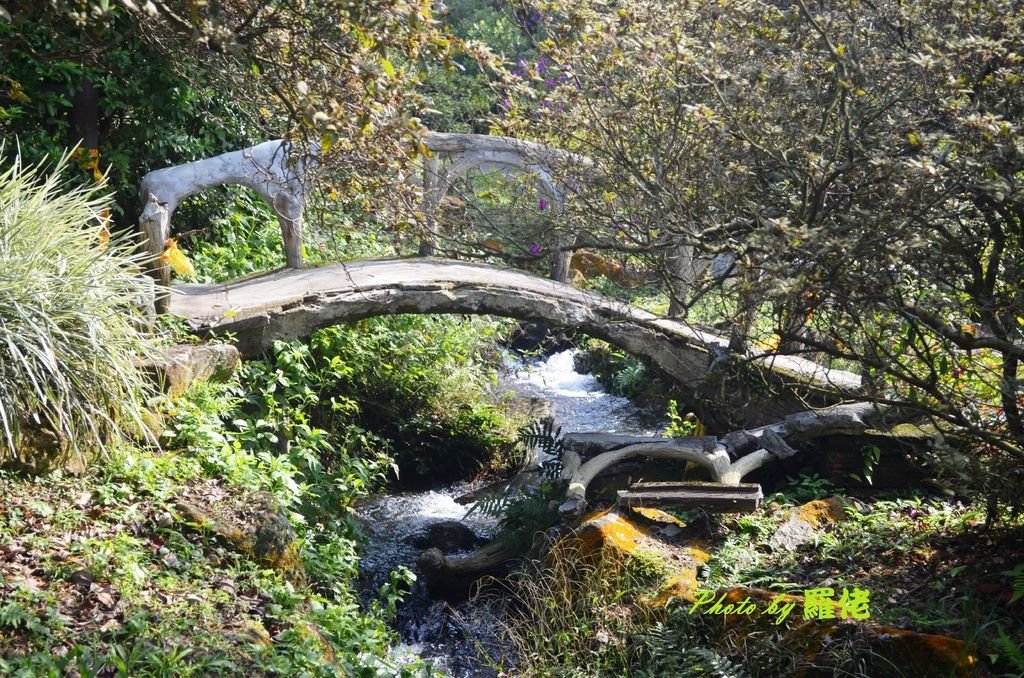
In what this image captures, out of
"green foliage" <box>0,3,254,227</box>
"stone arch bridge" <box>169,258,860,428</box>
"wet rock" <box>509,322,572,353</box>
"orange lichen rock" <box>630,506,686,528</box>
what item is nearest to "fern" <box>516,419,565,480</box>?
"stone arch bridge" <box>169,258,860,428</box>

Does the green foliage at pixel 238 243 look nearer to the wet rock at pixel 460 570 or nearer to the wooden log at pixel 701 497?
the wet rock at pixel 460 570

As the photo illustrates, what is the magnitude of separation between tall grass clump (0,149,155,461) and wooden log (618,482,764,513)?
309cm

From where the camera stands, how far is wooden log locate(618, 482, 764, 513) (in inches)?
237

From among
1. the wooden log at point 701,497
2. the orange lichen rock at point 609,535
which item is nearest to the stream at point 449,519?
the orange lichen rock at point 609,535

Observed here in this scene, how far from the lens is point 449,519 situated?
767cm

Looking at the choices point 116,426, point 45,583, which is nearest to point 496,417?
point 116,426

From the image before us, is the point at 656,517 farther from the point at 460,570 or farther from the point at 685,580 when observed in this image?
the point at 460,570

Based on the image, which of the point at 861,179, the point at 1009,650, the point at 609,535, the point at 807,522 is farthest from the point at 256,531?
the point at 1009,650

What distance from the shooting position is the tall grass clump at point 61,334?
4727 millimetres

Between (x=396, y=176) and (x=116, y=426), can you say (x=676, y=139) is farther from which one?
(x=116, y=426)

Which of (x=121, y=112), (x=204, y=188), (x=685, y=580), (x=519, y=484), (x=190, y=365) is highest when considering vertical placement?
(x=121, y=112)

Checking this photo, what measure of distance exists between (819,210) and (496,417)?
539 cm

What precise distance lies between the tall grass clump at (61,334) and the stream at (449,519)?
83.9 inches

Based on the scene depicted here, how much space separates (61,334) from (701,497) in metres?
3.85
